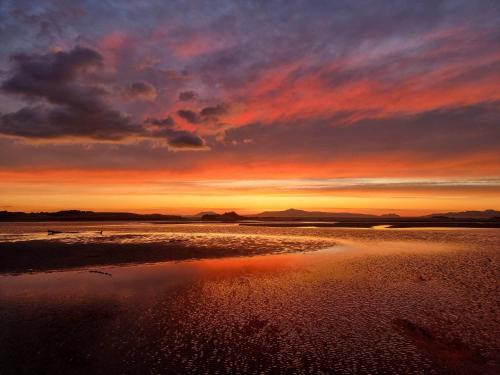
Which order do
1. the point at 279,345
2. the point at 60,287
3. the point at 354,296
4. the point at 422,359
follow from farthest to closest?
the point at 60,287 < the point at 354,296 < the point at 279,345 < the point at 422,359

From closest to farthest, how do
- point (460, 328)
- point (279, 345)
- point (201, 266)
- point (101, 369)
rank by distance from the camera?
point (101, 369) < point (279, 345) < point (460, 328) < point (201, 266)

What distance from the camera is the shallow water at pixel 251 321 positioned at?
9.14 meters

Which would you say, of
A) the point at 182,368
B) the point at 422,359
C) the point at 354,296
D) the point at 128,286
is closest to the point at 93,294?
the point at 128,286

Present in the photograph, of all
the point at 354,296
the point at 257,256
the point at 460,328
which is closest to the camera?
the point at 460,328

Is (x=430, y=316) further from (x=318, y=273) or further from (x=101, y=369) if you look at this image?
(x=101, y=369)

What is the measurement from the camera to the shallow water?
Result: 30.0 feet

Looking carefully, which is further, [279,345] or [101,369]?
[279,345]

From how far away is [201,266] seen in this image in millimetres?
24312

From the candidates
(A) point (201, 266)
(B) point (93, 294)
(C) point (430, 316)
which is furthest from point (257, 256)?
(C) point (430, 316)

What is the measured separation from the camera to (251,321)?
40.8 ft

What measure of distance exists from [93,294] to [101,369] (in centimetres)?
828

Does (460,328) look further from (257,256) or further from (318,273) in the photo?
(257,256)

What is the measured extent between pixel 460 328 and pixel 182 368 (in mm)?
9405

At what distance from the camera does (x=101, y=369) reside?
28.5 feet
